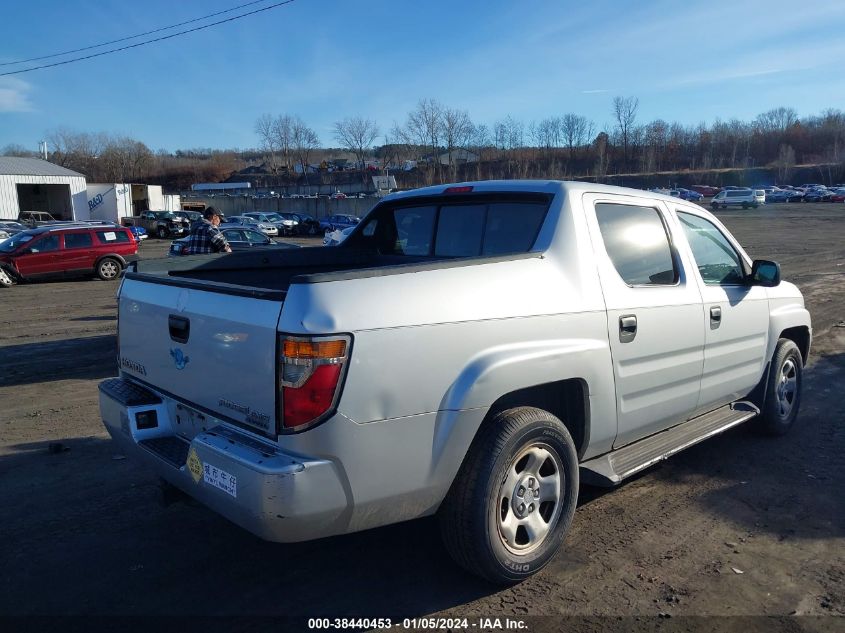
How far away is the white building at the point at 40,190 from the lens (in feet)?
172

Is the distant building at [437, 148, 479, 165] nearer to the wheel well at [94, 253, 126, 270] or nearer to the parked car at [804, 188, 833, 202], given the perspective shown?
the parked car at [804, 188, 833, 202]

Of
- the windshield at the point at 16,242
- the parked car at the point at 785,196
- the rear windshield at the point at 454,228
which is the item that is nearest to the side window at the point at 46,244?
the windshield at the point at 16,242

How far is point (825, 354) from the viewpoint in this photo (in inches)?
341

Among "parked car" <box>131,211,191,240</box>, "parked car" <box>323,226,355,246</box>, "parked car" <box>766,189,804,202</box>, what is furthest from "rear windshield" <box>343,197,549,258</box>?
"parked car" <box>766,189,804,202</box>

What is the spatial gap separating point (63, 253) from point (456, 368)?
20239mm

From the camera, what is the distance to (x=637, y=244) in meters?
4.23

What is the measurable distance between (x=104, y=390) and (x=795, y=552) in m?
4.04

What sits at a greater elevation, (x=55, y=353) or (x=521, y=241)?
(x=521, y=241)

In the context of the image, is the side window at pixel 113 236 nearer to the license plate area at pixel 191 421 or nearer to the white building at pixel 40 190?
the license plate area at pixel 191 421

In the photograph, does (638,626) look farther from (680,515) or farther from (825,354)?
(825,354)

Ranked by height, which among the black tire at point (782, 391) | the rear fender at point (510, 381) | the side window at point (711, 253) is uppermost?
the side window at point (711, 253)

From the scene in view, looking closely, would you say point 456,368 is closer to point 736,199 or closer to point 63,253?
point 63,253

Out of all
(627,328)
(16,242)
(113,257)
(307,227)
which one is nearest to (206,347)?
(627,328)

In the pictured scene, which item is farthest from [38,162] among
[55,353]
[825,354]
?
[825,354]
